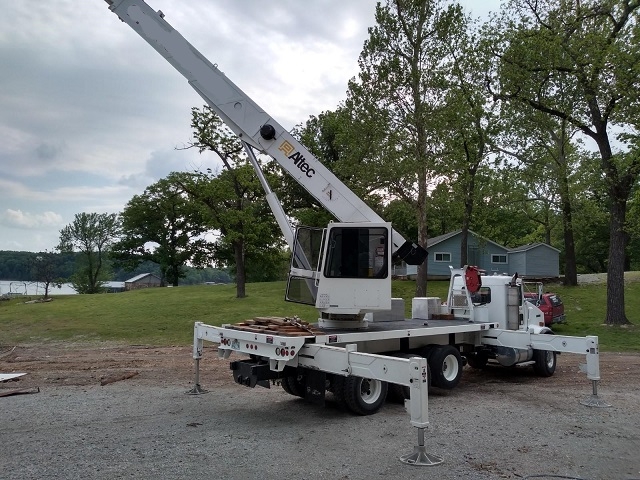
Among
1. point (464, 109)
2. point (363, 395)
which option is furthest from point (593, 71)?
point (363, 395)

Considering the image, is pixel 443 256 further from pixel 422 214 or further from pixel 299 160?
pixel 299 160

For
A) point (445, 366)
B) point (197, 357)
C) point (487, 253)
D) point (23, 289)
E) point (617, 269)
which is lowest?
point (445, 366)

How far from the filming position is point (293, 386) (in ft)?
33.0

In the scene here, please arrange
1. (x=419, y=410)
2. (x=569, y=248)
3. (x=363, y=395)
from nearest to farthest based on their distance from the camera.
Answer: (x=419, y=410) < (x=363, y=395) < (x=569, y=248)

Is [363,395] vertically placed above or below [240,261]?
below

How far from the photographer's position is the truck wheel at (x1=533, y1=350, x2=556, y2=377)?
12594 mm

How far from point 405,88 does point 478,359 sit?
47.3 ft

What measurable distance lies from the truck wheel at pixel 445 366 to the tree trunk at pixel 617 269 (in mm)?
14923

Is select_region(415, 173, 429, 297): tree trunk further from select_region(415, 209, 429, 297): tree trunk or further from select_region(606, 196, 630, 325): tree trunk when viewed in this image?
select_region(606, 196, 630, 325): tree trunk

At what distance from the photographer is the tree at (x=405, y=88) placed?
943 inches

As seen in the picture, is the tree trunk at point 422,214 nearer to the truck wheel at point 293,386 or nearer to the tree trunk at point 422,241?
the tree trunk at point 422,241

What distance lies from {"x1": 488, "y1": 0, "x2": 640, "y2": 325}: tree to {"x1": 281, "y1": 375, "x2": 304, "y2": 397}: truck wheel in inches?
691

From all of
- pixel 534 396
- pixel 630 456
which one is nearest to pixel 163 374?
Result: pixel 534 396

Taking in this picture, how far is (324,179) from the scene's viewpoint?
1063 cm
